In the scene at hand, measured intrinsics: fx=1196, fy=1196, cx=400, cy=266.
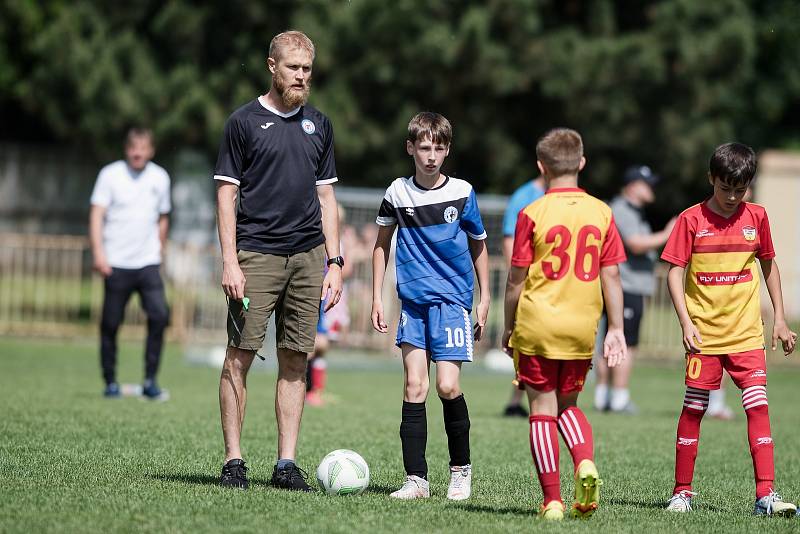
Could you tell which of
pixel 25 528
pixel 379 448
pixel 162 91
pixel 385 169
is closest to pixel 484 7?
pixel 385 169

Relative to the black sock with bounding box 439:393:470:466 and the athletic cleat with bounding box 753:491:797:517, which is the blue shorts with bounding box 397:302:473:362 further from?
the athletic cleat with bounding box 753:491:797:517

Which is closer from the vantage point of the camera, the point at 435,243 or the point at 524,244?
the point at 524,244

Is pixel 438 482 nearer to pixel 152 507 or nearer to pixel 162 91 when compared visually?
pixel 152 507

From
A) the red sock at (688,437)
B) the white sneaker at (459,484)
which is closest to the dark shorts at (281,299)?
the white sneaker at (459,484)

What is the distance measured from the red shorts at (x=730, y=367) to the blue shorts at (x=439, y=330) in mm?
1219

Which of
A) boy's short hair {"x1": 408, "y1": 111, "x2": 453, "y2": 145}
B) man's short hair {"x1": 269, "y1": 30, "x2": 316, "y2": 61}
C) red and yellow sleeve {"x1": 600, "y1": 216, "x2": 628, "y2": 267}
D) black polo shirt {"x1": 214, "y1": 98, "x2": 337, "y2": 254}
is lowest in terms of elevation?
red and yellow sleeve {"x1": 600, "y1": 216, "x2": 628, "y2": 267}

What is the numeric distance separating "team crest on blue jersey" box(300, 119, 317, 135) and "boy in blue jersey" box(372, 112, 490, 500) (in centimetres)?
54

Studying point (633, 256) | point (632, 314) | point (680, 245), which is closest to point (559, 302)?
point (680, 245)

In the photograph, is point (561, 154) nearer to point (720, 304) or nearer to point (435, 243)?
point (435, 243)

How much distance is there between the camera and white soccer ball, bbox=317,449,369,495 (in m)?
6.33

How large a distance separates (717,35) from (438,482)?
17586mm

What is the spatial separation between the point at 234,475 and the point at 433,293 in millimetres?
1441

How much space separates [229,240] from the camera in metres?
6.33

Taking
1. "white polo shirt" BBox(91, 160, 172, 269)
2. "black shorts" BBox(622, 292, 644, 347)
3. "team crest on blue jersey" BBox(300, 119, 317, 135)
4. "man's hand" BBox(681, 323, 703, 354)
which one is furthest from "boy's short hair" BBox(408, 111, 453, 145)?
"black shorts" BBox(622, 292, 644, 347)
